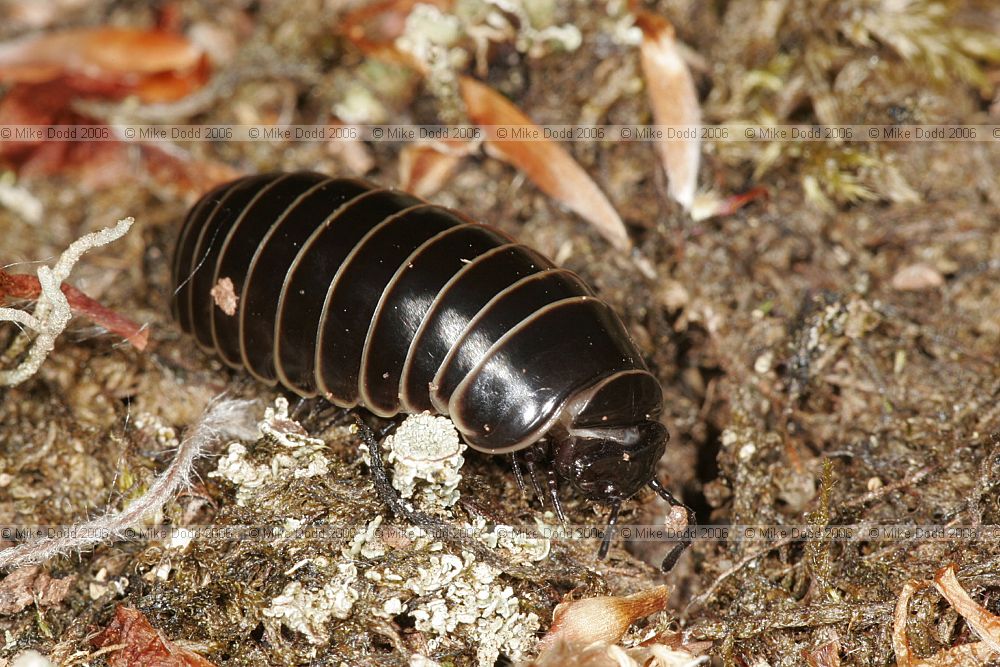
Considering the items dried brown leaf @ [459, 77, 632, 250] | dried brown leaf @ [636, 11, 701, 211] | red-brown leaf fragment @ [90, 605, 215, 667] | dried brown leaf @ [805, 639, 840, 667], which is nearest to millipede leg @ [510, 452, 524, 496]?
→ dried brown leaf @ [805, 639, 840, 667]

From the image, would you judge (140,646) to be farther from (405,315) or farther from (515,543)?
(405,315)

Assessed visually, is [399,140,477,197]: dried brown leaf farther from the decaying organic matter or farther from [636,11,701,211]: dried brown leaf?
[636,11,701,211]: dried brown leaf

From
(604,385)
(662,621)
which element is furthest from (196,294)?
(662,621)

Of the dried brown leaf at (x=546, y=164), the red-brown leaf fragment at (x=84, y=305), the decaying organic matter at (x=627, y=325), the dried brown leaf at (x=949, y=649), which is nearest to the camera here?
the dried brown leaf at (x=949, y=649)

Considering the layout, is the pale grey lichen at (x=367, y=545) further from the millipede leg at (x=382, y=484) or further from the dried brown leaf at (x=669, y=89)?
the dried brown leaf at (x=669, y=89)

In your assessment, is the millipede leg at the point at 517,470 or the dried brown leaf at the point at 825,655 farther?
the millipede leg at the point at 517,470

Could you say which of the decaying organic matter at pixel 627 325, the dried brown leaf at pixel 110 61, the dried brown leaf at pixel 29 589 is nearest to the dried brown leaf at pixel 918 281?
the decaying organic matter at pixel 627 325
